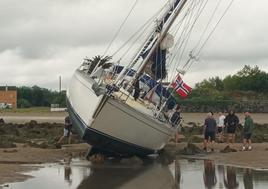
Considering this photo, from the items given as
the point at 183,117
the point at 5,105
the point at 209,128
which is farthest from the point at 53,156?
the point at 5,105

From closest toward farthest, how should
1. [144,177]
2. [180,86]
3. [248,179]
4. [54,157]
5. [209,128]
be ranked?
[248,179]
[144,177]
[54,157]
[180,86]
[209,128]

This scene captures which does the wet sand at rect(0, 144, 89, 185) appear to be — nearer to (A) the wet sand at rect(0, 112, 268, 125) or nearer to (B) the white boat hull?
(B) the white boat hull

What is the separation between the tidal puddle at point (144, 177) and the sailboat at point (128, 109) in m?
1.02

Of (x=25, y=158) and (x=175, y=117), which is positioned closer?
(x=25, y=158)

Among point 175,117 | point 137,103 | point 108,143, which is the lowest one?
point 108,143

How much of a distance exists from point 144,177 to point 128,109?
11.5 ft

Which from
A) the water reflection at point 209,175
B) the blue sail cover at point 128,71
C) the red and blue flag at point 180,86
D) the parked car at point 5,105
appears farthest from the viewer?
the parked car at point 5,105

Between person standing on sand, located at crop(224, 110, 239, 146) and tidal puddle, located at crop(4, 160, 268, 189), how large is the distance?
8.17m

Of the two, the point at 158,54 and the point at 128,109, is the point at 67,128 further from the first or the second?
the point at 128,109

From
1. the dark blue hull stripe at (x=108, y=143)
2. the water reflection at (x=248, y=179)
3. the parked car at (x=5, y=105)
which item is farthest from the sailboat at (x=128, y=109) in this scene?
the parked car at (x=5, y=105)

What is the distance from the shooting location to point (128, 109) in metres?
21.7

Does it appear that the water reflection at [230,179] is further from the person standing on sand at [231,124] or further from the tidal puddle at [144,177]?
the person standing on sand at [231,124]

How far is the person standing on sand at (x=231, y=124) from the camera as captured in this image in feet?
99.2

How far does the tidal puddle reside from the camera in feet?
54.6
